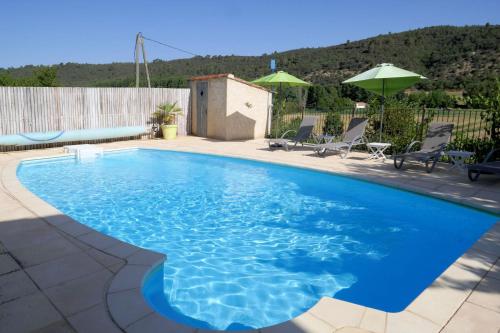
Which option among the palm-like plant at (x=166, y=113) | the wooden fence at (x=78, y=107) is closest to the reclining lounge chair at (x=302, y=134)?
the palm-like plant at (x=166, y=113)

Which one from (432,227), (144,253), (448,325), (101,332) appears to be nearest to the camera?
(101,332)

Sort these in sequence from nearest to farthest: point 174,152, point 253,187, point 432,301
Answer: point 432,301 < point 253,187 < point 174,152

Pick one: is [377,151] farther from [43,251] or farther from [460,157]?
[43,251]

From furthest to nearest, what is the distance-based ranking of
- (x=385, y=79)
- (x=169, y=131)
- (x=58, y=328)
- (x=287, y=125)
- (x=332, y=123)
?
(x=287, y=125)
(x=169, y=131)
(x=332, y=123)
(x=385, y=79)
(x=58, y=328)

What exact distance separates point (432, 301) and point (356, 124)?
27.3ft

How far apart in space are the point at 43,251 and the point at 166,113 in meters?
11.1

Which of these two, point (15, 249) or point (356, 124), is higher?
point (356, 124)

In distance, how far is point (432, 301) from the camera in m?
2.94

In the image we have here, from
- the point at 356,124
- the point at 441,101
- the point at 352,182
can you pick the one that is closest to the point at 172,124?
the point at 356,124

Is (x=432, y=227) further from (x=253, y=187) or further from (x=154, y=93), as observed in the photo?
(x=154, y=93)

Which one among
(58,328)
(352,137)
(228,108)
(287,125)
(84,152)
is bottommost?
(58,328)

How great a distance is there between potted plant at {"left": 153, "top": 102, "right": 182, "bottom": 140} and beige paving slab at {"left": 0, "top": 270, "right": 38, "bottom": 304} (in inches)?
447

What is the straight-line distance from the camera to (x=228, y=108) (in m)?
13.8

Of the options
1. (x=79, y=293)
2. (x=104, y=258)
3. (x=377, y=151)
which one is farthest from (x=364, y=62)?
(x=79, y=293)
